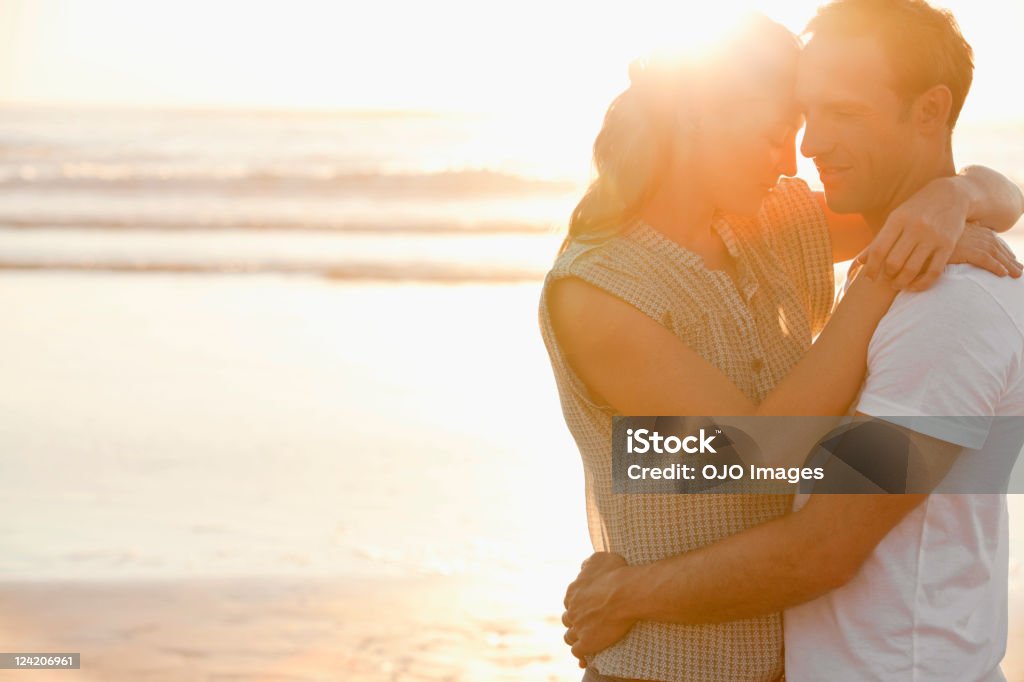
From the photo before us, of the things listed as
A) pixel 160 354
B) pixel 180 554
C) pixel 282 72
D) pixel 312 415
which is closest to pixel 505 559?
pixel 180 554

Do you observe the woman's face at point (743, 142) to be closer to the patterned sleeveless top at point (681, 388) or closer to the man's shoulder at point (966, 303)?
the patterned sleeveless top at point (681, 388)

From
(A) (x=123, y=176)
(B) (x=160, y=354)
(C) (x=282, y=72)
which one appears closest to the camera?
(B) (x=160, y=354)

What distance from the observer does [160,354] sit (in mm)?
8422

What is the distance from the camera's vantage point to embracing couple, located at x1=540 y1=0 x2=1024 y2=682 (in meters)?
2.12

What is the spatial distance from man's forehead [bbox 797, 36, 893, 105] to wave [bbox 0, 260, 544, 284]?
877 cm

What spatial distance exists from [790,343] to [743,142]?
1.33 ft

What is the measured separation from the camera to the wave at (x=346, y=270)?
11250 millimetres

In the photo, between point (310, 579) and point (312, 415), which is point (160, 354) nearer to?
point (312, 415)

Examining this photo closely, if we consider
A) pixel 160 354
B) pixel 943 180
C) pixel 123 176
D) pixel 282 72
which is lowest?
pixel 943 180

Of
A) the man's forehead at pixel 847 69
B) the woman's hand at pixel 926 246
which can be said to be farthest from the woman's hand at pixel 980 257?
the man's forehead at pixel 847 69

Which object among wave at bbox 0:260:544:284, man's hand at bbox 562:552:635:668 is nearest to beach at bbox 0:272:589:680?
wave at bbox 0:260:544:284

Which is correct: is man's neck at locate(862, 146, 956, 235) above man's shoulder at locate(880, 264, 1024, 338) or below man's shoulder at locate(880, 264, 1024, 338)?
above

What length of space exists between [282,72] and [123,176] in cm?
2192

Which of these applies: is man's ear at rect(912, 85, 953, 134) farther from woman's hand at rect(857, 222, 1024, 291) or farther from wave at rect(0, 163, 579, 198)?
wave at rect(0, 163, 579, 198)
